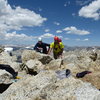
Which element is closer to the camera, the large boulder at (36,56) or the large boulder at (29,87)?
the large boulder at (29,87)

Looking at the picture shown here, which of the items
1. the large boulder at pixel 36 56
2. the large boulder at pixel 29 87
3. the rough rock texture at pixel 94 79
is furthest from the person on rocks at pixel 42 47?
the large boulder at pixel 29 87

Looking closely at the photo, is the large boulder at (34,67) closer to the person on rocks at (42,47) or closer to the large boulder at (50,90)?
the person on rocks at (42,47)

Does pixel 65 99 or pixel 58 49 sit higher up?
pixel 58 49

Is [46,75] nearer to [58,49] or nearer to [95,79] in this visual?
[95,79]

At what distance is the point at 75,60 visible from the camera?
2105cm

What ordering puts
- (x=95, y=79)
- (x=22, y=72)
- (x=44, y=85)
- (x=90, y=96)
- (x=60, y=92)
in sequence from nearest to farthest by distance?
(x=90, y=96) → (x=60, y=92) → (x=44, y=85) → (x=95, y=79) → (x=22, y=72)

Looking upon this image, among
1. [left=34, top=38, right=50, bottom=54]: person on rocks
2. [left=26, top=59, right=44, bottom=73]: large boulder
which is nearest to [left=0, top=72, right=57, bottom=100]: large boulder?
[left=26, top=59, right=44, bottom=73]: large boulder

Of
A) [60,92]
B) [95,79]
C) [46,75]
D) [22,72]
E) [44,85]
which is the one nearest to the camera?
[60,92]

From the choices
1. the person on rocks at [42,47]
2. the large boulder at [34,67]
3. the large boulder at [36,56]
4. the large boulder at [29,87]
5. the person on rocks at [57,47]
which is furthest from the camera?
the person on rocks at [42,47]

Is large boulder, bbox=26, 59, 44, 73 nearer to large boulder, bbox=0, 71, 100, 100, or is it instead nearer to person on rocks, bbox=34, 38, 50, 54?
person on rocks, bbox=34, 38, 50, 54

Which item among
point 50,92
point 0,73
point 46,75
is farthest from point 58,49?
point 50,92

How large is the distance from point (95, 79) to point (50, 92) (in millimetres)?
4136

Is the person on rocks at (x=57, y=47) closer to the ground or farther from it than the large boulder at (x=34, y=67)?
farther from it

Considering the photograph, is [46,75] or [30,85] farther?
[46,75]
